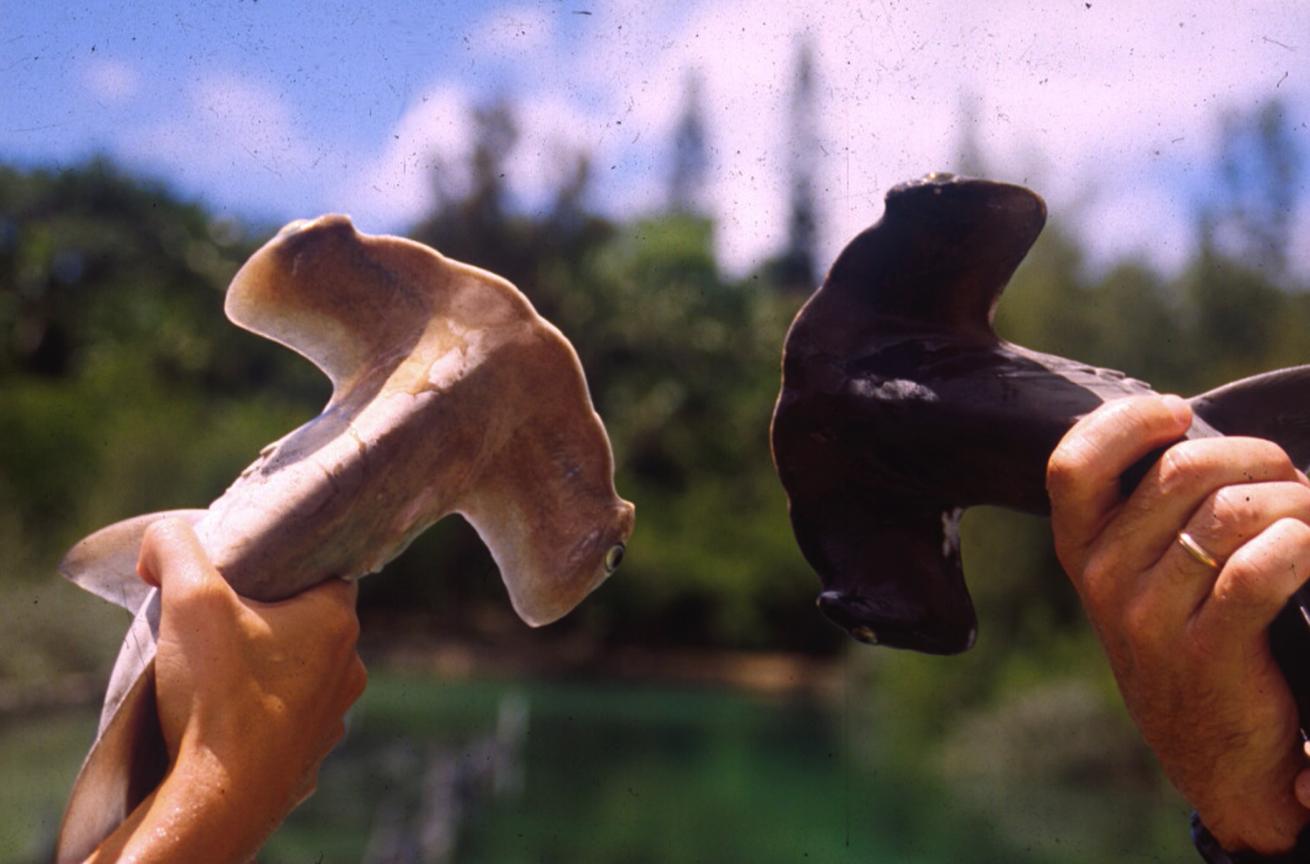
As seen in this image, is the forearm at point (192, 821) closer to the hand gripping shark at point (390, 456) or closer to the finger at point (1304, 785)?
the hand gripping shark at point (390, 456)

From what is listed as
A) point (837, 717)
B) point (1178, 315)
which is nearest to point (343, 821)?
point (1178, 315)

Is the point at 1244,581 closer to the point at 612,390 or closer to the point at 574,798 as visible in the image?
the point at 574,798

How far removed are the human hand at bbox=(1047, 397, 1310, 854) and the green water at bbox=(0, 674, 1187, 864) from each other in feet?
27.9

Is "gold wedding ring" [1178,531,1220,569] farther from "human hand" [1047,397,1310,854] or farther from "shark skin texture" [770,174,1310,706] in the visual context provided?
"shark skin texture" [770,174,1310,706]

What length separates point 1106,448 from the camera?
121cm

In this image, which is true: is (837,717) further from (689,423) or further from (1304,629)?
(1304,629)

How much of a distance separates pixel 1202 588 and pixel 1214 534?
0.05 metres

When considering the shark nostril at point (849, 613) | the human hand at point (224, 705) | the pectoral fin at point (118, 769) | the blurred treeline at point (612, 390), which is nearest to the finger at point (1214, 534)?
the shark nostril at point (849, 613)

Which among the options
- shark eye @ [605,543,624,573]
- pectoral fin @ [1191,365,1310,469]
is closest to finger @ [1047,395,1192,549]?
pectoral fin @ [1191,365,1310,469]

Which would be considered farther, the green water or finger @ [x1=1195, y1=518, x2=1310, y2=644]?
the green water

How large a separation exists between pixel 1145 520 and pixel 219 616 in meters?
0.91

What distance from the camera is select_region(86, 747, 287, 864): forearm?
4.05 ft

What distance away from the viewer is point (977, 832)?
588 inches

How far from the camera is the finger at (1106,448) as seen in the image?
1.21 m
